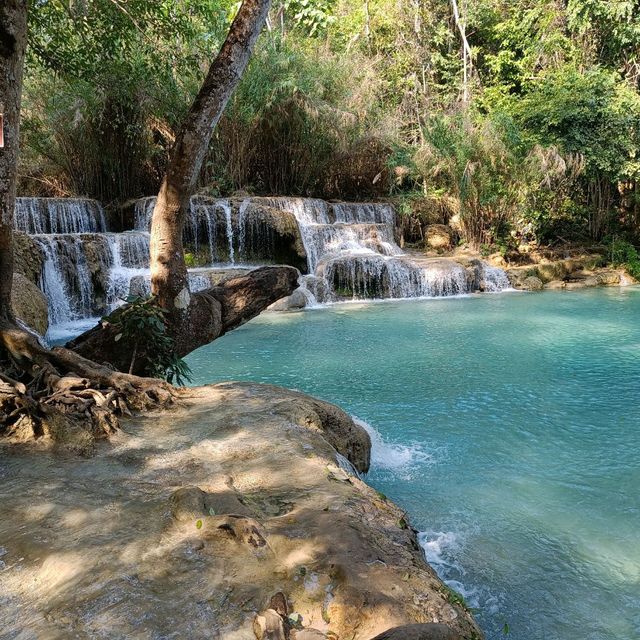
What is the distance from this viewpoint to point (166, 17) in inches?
221

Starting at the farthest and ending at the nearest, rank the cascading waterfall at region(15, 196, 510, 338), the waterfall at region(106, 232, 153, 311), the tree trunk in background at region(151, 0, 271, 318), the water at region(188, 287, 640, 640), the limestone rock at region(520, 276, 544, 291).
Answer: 1. the limestone rock at region(520, 276, 544, 291)
2. the cascading waterfall at region(15, 196, 510, 338)
3. the waterfall at region(106, 232, 153, 311)
4. the tree trunk in background at region(151, 0, 271, 318)
5. the water at region(188, 287, 640, 640)

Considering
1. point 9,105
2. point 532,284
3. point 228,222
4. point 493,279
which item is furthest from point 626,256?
point 9,105

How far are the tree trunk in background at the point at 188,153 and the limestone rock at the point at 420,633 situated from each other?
10.6ft

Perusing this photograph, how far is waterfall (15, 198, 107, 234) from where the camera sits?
40.0 feet

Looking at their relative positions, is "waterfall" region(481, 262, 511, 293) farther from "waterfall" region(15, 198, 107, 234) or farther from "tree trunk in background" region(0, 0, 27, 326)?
"tree trunk in background" region(0, 0, 27, 326)

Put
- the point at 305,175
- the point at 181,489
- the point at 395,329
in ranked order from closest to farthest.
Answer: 1. the point at 181,489
2. the point at 395,329
3. the point at 305,175

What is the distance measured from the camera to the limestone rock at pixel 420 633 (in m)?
1.44

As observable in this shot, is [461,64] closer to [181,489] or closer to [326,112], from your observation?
[326,112]

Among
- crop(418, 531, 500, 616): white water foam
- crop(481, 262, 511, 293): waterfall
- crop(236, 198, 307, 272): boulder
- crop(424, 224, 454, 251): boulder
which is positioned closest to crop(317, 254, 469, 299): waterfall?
crop(481, 262, 511, 293): waterfall

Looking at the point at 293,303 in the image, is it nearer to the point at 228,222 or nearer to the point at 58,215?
the point at 228,222

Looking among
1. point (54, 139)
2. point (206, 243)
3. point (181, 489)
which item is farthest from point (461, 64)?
point (181, 489)

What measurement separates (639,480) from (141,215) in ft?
39.3

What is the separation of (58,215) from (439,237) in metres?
10.3

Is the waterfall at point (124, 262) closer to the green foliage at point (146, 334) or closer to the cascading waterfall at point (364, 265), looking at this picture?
the cascading waterfall at point (364, 265)
